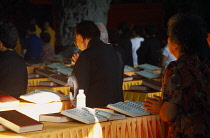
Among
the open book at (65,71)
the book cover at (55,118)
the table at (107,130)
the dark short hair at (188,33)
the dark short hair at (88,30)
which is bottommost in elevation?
the table at (107,130)

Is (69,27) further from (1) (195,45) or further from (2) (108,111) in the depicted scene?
(1) (195,45)

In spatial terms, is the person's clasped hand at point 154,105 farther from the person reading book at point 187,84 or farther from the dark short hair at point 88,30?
the dark short hair at point 88,30

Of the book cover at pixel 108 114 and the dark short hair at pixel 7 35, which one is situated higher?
the dark short hair at pixel 7 35

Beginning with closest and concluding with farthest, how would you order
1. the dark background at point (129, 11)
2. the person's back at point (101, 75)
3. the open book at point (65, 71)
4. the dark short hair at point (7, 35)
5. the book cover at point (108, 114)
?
1. the book cover at point (108, 114)
2. the person's back at point (101, 75)
3. the dark short hair at point (7, 35)
4. the open book at point (65, 71)
5. the dark background at point (129, 11)

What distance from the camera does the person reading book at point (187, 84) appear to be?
2410mm

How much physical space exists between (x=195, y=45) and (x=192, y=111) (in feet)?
1.11

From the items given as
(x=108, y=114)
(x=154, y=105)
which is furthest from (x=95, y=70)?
(x=154, y=105)

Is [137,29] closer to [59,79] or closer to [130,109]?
[59,79]

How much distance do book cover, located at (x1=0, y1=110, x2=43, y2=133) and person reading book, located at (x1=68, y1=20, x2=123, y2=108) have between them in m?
0.84

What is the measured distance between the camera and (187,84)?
95.0 inches

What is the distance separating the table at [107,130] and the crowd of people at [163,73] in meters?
0.35

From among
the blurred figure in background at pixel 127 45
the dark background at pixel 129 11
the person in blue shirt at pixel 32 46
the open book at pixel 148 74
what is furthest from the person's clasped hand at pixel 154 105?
the dark background at pixel 129 11

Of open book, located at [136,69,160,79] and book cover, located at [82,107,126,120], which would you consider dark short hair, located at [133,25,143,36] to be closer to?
open book, located at [136,69,160,79]

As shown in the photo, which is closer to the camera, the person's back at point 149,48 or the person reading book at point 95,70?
the person reading book at point 95,70
